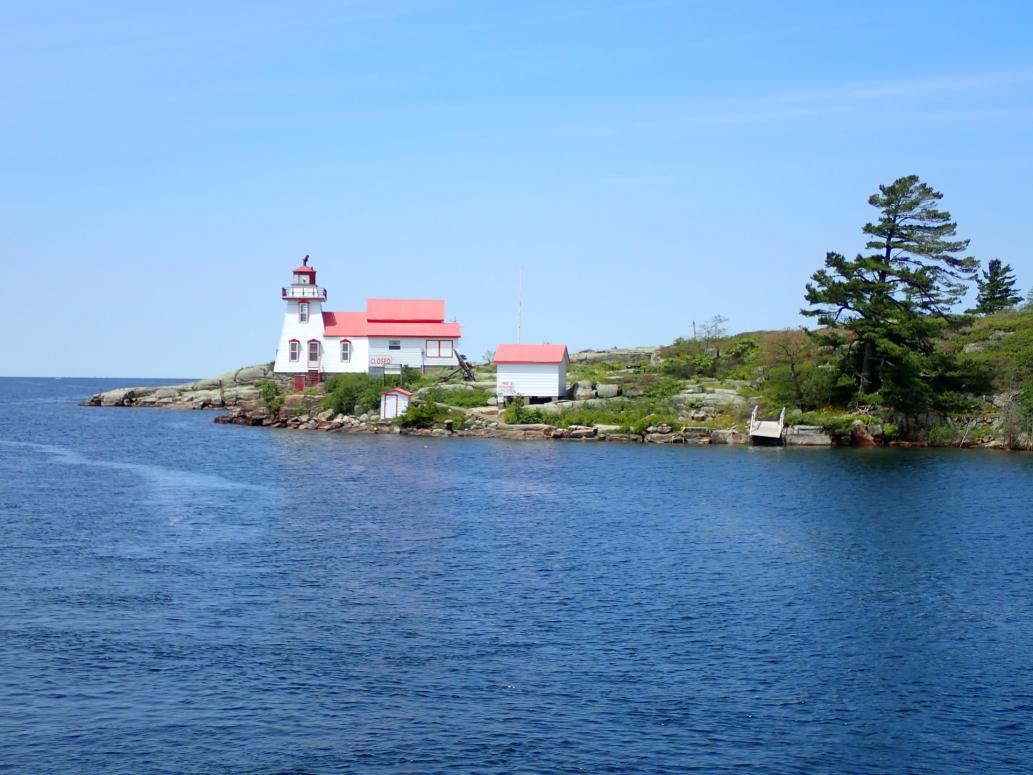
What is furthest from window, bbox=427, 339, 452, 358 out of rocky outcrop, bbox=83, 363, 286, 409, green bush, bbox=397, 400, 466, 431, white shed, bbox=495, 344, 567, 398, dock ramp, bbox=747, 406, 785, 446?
dock ramp, bbox=747, 406, 785, 446

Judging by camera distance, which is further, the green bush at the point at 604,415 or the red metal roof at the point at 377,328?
the red metal roof at the point at 377,328

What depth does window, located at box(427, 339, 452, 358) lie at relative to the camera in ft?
304

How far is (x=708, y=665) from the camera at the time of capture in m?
23.3

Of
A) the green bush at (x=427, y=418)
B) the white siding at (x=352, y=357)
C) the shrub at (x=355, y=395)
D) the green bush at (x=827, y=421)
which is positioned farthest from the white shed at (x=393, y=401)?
the green bush at (x=827, y=421)

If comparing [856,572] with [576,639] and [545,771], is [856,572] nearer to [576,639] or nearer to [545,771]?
[576,639]

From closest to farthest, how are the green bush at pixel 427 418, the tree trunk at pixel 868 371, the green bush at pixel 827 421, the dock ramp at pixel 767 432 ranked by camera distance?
the green bush at pixel 827 421, the dock ramp at pixel 767 432, the tree trunk at pixel 868 371, the green bush at pixel 427 418

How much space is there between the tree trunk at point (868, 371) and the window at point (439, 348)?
3585 cm

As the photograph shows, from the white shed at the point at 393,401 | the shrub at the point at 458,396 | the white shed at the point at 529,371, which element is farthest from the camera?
the shrub at the point at 458,396

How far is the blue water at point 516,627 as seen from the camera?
19234 mm

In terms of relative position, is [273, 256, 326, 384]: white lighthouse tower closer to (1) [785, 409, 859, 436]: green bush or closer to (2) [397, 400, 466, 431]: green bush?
(2) [397, 400, 466, 431]: green bush

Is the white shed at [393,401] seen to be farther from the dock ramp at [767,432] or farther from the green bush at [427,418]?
the dock ramp at [767,432]

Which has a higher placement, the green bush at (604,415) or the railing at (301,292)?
the railing at (301,292)

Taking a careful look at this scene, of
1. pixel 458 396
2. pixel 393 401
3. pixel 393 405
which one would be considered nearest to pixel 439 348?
pixel 458 396

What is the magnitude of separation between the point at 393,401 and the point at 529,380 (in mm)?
10506
